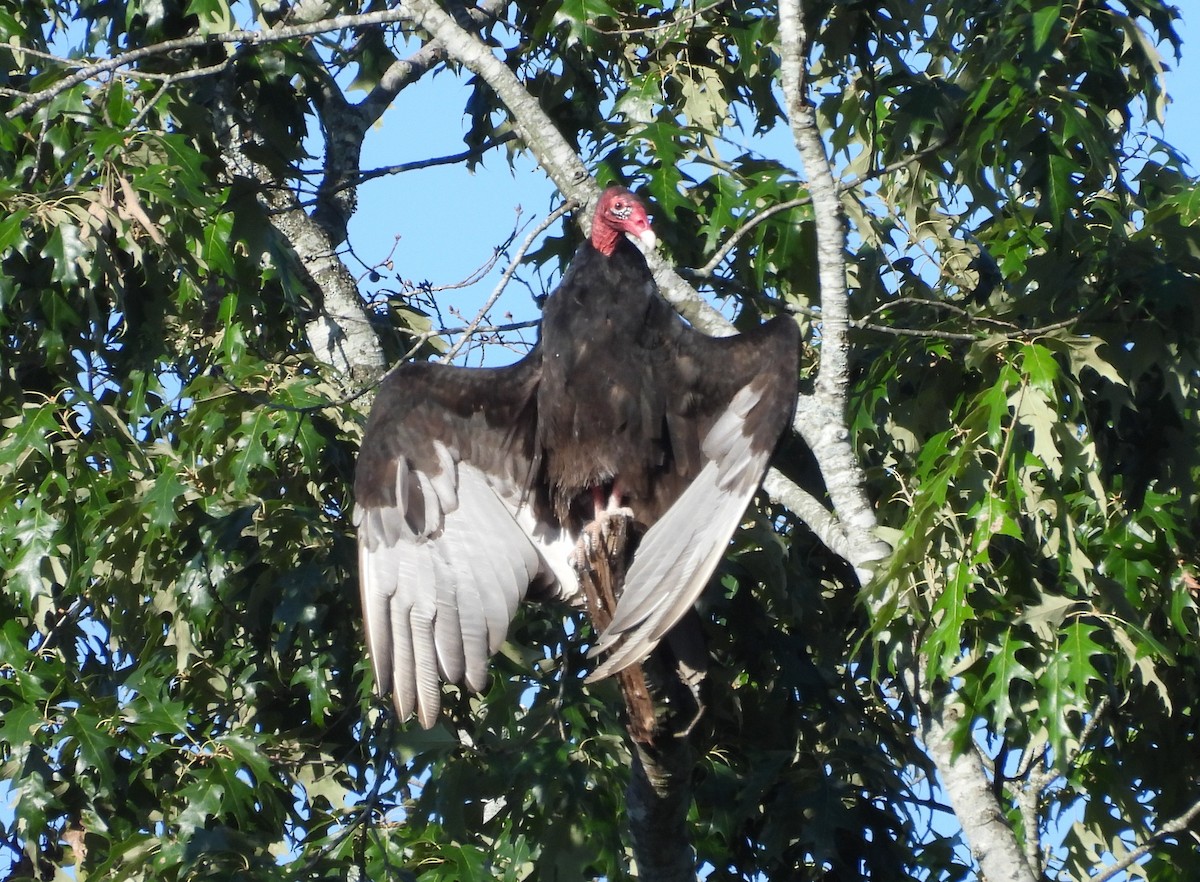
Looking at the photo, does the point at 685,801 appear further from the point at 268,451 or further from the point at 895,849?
the point at 268,451

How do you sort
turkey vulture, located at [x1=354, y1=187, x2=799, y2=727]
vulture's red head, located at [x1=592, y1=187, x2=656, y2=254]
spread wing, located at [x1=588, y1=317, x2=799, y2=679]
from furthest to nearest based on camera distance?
vulture's red head, located at [x1=592, y1=187, x2=656, y2=254], turkey vulture, located at [x1=354, y1=187, x2=799, y2=727], spread wing, located at [x1=588, y1=317, x2=799, y2=679]

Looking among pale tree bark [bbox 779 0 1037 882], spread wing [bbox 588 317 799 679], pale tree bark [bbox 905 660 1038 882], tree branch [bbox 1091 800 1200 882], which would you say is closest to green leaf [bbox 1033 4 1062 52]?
pale tree bark [bbox 779 0 1037 882]

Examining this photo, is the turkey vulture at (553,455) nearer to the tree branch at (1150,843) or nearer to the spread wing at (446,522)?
the spread wing at (446,522)

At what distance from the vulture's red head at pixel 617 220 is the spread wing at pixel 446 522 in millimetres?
331

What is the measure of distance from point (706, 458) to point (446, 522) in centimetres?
65

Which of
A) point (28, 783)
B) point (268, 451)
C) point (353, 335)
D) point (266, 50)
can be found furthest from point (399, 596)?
point (266, 50)

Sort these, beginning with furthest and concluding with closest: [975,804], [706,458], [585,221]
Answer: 1. [585,221]
2. [706,458]
3. [975,804]

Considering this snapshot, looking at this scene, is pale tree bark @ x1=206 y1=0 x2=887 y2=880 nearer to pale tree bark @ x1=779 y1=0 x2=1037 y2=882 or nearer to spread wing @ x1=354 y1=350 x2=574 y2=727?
pale tree bark @ x1=779 y1=0 x2=1037 y2=882

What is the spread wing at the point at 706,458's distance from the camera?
2.85 metres

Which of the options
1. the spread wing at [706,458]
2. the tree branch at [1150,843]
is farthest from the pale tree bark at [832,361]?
the tree branch at [1150,843]

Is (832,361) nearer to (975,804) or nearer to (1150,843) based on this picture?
(975,804)

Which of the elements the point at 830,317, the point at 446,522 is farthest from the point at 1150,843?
the point at 446,522

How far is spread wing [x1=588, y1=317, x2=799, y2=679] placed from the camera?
2.85m

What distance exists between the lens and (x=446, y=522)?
352 cm
